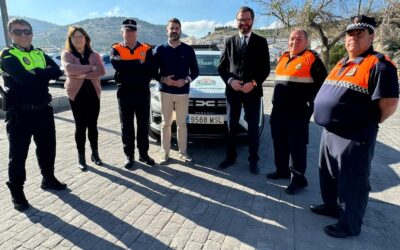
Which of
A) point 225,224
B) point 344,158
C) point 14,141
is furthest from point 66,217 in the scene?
point 344,158

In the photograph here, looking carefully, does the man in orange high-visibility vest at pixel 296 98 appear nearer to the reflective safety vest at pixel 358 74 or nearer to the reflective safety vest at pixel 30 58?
the reflective safety vest at pixel 358 74

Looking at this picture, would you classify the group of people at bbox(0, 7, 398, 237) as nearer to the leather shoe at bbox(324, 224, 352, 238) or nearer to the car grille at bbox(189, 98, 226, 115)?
the leather shoe at bbox(324, 224, 352, 238)

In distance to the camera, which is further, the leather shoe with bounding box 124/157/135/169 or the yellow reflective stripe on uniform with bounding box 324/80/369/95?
the leather shoe with bounding box 124/157/135/169

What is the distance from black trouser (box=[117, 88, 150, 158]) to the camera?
14.5 feet

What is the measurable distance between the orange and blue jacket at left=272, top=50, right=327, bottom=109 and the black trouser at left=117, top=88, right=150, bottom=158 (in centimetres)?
199

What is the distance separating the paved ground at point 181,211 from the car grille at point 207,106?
0.83 meters

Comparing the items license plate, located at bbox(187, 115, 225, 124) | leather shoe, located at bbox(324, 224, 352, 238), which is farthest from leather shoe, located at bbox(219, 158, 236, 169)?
leather shoe, located at bbox(324, 224, 352, 238)

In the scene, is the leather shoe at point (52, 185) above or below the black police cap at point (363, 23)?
below

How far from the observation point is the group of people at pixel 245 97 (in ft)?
8.66

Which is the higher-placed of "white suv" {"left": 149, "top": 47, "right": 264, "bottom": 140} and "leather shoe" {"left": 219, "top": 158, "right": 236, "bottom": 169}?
"white suv" {"left": 149, "top": 47, "right": 264, "bottom": 140}

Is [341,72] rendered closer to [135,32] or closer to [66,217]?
[135,32]

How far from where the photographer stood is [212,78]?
5.66 metres

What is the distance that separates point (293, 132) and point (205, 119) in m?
1.57

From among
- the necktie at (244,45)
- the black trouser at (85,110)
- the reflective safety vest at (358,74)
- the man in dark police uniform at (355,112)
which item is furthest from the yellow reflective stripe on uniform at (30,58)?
the reflective safety vest at (358,74)
